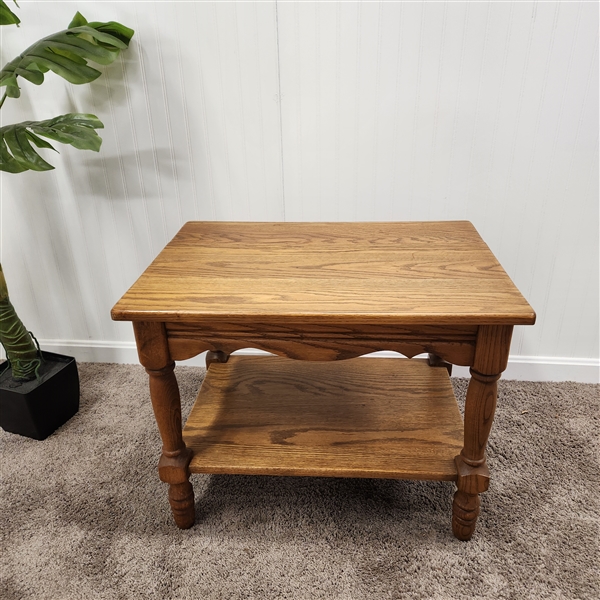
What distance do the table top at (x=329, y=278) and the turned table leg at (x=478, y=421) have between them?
63 mm

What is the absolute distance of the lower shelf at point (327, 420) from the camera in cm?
118

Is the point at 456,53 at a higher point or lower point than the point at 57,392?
higher

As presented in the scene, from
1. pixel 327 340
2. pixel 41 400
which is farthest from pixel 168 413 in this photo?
pixel 41 400

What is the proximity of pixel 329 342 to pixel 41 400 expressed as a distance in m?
0.99

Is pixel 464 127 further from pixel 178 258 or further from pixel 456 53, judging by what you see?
pixel 178 258

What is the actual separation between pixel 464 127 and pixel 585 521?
42.4 inches

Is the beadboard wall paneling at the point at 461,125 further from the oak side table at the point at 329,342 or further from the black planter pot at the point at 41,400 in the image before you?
the black planter pot at the point at 41,400

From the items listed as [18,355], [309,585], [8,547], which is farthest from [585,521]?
[18,355]

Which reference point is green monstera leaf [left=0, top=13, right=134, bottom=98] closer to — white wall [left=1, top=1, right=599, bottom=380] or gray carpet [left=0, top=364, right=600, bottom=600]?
white wall [left=1, top=1, right=599, bottom=380]

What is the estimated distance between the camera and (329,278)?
1102mm

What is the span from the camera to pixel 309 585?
112 cm

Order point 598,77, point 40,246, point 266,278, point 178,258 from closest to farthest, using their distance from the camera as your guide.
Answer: point 266,278 → point 178,258 → point 598,77 → point 40,246

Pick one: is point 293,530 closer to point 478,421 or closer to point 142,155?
point 478,421

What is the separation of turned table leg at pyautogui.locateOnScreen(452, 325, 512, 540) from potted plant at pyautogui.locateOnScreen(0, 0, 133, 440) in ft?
3.37
